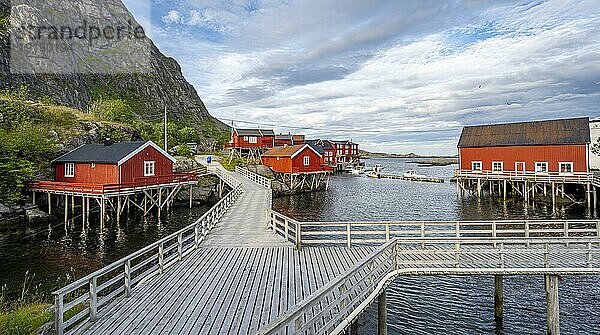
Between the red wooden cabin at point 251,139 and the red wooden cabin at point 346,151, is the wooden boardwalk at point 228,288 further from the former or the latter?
the red wooden cabin at point 346,151

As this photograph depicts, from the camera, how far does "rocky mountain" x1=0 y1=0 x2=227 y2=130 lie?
74625 millimetres

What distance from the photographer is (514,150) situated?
40125 mm

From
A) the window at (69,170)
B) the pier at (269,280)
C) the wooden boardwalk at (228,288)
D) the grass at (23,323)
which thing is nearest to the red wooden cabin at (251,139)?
the window at (69,170)

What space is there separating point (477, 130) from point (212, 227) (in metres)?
38.1

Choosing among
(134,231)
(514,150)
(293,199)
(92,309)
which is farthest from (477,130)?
(92,309)

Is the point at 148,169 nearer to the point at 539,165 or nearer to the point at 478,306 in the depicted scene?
the point at 478,306

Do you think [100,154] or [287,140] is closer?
[100,154]

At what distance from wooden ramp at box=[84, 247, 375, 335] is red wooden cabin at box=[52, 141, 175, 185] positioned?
18.6 metres

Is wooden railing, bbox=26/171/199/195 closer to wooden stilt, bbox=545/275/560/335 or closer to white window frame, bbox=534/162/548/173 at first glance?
wooden stilt, bbox=545/275/560/335

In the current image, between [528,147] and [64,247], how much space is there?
1570 inches

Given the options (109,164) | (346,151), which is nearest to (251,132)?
(109,164)

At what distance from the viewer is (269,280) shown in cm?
948

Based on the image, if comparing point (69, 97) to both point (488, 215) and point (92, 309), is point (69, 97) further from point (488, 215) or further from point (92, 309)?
point (92, 309)

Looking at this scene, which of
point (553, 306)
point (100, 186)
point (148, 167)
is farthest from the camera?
point (148, 167)
